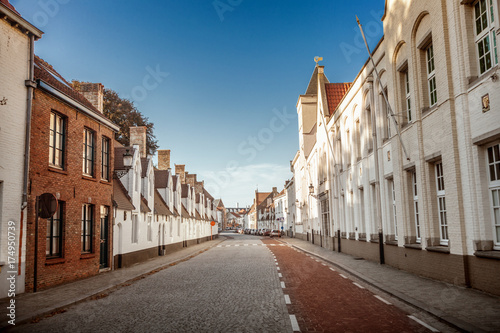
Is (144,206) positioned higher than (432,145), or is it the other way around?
(432,145)

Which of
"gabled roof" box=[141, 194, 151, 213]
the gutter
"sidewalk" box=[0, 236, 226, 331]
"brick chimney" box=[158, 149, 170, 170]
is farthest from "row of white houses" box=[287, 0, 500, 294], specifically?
"brick chimney" box=[158, 149, 170, 170]

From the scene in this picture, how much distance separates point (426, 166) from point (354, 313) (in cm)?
680

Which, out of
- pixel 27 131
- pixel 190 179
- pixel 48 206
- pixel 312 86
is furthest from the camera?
pixel 190 179

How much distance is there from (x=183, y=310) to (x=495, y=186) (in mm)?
7637

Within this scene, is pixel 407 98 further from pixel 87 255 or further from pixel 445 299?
pixel 87 255

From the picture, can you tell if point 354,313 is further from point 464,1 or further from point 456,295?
point 464,1

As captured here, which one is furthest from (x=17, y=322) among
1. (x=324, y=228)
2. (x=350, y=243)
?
(x=324, y=228)

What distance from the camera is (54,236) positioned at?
1306cm

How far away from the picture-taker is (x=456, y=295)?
9.31 meters

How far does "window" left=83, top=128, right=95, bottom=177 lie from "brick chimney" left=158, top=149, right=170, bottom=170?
22607mm

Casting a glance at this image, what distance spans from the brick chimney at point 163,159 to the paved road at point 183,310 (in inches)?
1016

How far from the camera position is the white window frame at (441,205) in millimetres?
12391

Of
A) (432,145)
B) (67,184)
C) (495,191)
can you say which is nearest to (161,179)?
(67,184)

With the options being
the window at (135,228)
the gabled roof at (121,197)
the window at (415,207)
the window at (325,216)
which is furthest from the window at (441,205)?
the window at (325,216)
